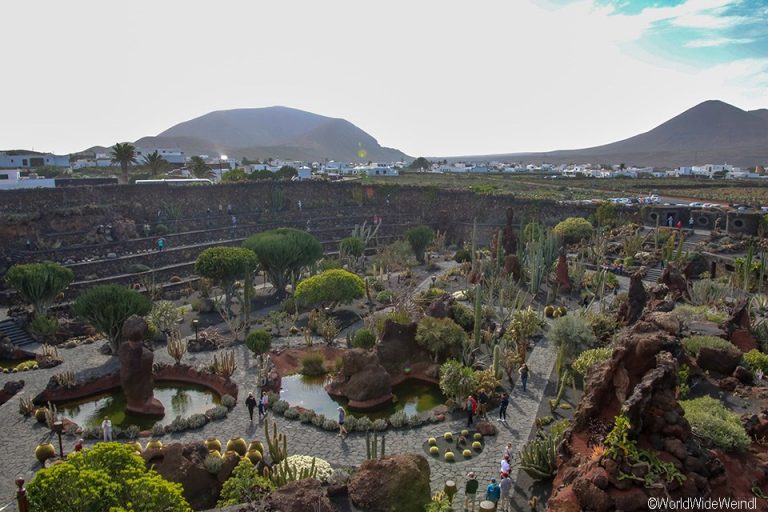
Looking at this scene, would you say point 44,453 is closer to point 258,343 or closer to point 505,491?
point 258,343

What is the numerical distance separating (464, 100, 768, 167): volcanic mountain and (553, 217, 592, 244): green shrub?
110530 mm

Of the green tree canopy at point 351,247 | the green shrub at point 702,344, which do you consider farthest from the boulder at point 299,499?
the green tree canopy at point 351,247

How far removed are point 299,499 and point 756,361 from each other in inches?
558

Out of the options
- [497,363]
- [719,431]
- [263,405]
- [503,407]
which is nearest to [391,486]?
[503,407]

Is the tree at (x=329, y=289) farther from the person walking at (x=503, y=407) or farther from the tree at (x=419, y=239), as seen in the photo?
the tree at (x=419, y=239)

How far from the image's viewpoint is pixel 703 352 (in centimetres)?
1727

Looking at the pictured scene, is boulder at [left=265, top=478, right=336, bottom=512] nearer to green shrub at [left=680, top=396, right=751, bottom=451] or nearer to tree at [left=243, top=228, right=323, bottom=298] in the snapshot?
green shrub at [left=680, top=396, right=751, bottom=451]

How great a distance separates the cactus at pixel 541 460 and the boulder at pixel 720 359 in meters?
6.26

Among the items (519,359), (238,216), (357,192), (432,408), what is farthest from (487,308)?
(357,192)

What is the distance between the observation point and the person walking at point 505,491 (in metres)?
13.1

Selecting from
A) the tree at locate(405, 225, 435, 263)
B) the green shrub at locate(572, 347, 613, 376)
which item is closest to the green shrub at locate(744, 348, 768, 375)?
the green shrub at locate(572, 347, 613, 376)

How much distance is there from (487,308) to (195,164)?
4953cm

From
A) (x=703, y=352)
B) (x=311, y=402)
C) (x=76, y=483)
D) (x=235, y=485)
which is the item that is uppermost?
(x=76, y=483)

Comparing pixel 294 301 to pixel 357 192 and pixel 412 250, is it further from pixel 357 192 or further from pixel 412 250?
pixel 357 192
